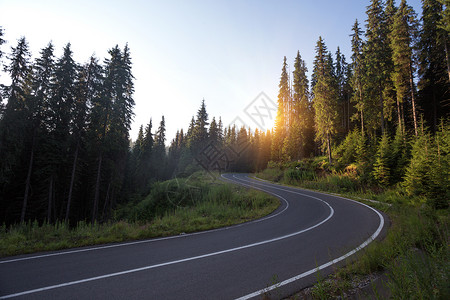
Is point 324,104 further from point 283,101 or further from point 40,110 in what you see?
point 40,110

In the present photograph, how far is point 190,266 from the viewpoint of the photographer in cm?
462

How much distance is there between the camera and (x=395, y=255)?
15.5ft

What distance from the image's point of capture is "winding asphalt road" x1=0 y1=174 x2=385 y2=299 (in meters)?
3.59

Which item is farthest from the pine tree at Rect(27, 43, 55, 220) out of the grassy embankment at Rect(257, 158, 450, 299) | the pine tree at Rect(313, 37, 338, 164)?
the pine tree at Rect(313, 37, 338, 164)

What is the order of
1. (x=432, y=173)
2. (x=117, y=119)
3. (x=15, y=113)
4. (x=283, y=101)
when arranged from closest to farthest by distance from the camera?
(x=432, y=173) < (x=15, y=113) < (x=117, y=119) < (x=283, y=101)

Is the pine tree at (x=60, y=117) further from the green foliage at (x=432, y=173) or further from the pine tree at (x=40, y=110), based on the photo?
the green foliage at (x=432, y=173)

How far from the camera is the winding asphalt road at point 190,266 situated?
3.59 metres

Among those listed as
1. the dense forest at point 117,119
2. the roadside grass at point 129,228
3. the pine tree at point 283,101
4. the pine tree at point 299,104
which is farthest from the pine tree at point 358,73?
the roadside grass at point 129,228

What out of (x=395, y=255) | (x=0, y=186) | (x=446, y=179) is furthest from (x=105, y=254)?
(x=0, y=186)

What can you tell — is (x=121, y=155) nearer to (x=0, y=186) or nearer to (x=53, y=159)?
(x=53, y=159)

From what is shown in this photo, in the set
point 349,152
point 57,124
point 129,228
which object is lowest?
point 129,228

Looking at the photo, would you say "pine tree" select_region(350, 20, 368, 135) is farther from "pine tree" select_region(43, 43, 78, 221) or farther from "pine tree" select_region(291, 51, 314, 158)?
"pine tree" select_region(43, 43, 78, 221)

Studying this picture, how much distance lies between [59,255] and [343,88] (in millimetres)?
47340

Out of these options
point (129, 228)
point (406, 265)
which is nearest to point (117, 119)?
point (129, 228)
